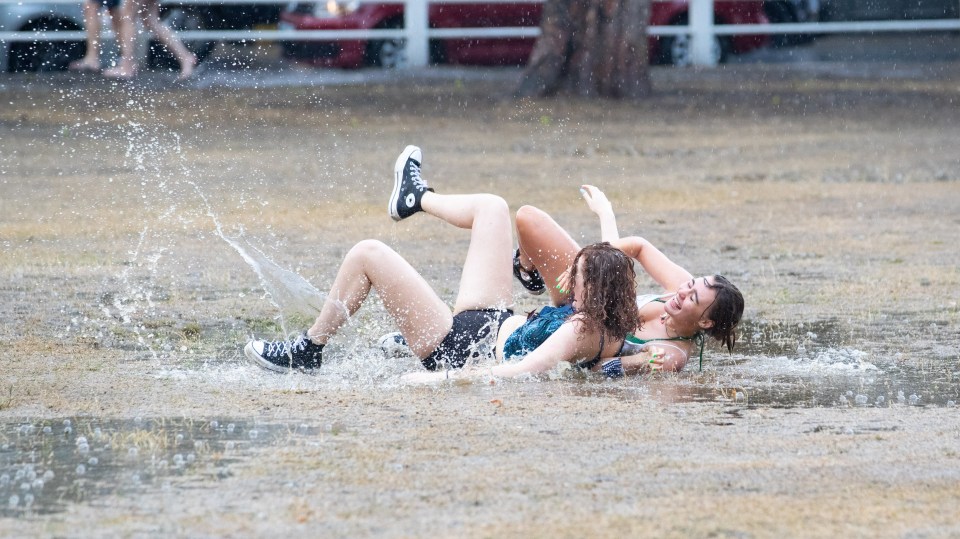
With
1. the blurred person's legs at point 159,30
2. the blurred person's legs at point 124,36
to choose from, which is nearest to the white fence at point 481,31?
the blurred person's legs at point 159,30

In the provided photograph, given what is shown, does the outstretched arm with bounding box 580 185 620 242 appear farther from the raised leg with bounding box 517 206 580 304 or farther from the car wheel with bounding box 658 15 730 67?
the car wheel with bounding box 658 15 730 67

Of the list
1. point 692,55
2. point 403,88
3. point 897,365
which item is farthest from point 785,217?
point 692,55

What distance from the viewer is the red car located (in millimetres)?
21031

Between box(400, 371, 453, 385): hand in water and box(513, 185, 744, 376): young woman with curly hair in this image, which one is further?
box(513, 185, 744, 376): young woman with curly hair

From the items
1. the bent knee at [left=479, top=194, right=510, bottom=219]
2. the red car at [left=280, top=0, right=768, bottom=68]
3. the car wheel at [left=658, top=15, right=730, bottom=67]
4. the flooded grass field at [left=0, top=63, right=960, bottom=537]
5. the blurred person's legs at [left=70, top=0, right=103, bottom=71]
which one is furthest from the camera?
the car wheel at [left=658, top=15, right=730, bottom=67]

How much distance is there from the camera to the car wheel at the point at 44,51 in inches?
764

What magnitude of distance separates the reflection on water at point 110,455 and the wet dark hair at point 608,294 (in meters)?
1.30

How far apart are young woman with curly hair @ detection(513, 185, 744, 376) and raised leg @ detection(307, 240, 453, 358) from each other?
0.59 metres

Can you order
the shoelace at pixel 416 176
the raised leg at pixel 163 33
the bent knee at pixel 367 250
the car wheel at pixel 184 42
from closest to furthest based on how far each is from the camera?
1. the bent knee at pixel 367 250
2. the shoelace at pixel 416 176
3. the raised leg at pixel 163 33
4. the car wheel at pixel 184 42

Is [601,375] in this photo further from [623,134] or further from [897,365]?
[623,134]

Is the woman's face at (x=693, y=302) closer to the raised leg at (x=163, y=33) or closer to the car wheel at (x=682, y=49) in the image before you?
the raised leg at (x=163, y=33)

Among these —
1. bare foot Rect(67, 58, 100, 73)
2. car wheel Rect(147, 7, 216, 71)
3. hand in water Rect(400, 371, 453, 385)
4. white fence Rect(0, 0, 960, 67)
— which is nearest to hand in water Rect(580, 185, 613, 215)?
hand in water Rect(400, 371, 453, 385)

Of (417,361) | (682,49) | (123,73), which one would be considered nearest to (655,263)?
(417,361)

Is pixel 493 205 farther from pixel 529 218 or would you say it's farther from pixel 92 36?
pixel 92 36
